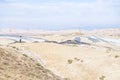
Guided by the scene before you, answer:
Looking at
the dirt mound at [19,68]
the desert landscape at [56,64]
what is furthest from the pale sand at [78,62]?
the dirt mound at [19,68]

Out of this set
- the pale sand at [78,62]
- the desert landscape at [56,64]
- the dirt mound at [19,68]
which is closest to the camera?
the dirt mound at [19,68]

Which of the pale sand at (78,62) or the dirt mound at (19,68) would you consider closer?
the dirt mound at (19,68)

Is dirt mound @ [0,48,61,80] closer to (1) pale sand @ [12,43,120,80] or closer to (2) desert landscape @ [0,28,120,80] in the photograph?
(2) desert landscape @ [0,28,120,80]

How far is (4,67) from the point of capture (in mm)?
17281

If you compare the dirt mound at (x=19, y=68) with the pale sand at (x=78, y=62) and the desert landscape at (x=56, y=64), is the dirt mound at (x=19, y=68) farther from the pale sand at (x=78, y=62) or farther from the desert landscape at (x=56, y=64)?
the pale sand at (x=78, y=62)

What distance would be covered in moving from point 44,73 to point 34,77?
210cm

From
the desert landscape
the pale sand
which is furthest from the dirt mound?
the pale sand

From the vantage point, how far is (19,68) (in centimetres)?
1822

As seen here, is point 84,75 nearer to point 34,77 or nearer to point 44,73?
point 44,73

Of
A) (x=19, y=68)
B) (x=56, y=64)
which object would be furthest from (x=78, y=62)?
(x=19, y=68)

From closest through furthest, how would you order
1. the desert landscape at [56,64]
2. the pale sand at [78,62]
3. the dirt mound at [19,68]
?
the dirt mound at [19,68] → the desert landscape at [56,64] → the pale sand at [78,62]

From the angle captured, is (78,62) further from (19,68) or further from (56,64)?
(19,68)

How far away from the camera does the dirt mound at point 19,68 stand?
16.2 metres

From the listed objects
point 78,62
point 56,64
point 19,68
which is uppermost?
point 19,68
